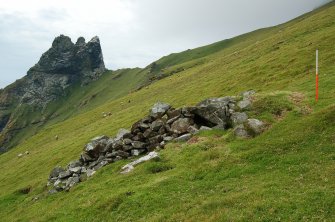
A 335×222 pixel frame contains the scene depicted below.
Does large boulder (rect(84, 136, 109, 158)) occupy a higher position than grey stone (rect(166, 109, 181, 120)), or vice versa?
Result: grey stone (rect(166, 109, 181, 120))

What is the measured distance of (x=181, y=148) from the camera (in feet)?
111

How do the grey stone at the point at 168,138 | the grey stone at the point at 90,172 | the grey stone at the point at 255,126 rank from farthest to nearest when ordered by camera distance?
the grey stone at the point at 90,172 → the grey stone at the point at 168,138 → the grey stone at the point at 255,126

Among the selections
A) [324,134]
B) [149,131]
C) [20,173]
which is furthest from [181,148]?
[20,173]

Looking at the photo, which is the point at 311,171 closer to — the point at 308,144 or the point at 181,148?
the point at 308,144

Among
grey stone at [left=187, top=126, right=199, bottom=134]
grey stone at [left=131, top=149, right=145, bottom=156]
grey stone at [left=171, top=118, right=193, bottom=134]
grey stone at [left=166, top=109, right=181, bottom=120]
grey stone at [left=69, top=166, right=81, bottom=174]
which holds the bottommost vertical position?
grey stone at [left=69, top=166, right=81, bottom=174]

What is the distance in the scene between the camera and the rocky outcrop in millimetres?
36425

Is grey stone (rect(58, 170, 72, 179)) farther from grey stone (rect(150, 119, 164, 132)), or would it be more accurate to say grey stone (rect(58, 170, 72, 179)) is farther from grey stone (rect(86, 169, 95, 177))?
grey stone (rect(150, 119, 164, 132))

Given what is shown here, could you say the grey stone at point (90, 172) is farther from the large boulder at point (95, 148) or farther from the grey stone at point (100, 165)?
the large boulder at point (95, 148)

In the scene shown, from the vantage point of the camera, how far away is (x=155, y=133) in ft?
128

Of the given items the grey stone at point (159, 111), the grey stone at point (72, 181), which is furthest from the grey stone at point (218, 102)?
the grey stone at point (72, 181)

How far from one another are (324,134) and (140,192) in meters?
14.2

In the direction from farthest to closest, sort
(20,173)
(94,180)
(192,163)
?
1. (20,173)
2. (94,180)
3. (192,163)

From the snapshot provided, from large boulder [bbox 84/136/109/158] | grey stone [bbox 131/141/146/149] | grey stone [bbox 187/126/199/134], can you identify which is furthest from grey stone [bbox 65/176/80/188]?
grey stone [bbox 187/126/199/134]

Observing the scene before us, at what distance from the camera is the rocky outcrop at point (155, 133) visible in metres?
36.4
